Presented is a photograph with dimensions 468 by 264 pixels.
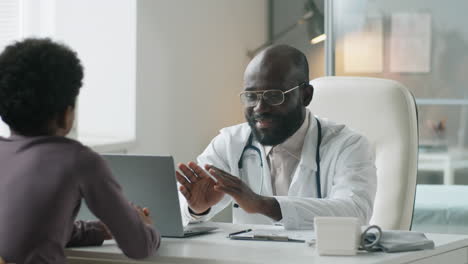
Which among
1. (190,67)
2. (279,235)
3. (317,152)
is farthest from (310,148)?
(190,67)

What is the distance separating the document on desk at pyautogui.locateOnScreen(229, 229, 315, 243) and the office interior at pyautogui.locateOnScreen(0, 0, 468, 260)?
2020 mm

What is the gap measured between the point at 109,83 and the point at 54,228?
9.67 feet

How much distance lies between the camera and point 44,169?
1676mm

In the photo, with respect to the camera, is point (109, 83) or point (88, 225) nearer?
point (88, 225)

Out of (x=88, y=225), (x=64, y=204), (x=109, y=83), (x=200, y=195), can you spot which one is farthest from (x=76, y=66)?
(x=109, y=83)

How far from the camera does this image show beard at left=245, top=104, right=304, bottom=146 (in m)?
2.68

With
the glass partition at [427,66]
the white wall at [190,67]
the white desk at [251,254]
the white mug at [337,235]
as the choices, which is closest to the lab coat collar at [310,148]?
the white desk at [251,254]

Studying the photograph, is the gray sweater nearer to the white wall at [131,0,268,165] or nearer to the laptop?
the laptop

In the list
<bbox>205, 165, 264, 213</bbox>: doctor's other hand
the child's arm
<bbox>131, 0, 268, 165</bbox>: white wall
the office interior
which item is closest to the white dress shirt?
<bbox>205, 165, 264, 213</bbox>: doctor's other hand

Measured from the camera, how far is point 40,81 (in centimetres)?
167

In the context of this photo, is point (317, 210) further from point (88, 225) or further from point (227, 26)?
point (227, 26)

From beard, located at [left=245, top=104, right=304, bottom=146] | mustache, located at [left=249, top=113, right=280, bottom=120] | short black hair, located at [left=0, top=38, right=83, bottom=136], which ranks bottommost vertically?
beard, located at [left=245, top=104, right=304, bottom=146]

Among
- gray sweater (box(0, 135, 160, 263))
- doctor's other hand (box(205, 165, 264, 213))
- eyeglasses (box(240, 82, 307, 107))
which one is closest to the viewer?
gray sweater (box(0, 135, 160, 263))

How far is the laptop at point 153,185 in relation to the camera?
2152 millimetres
